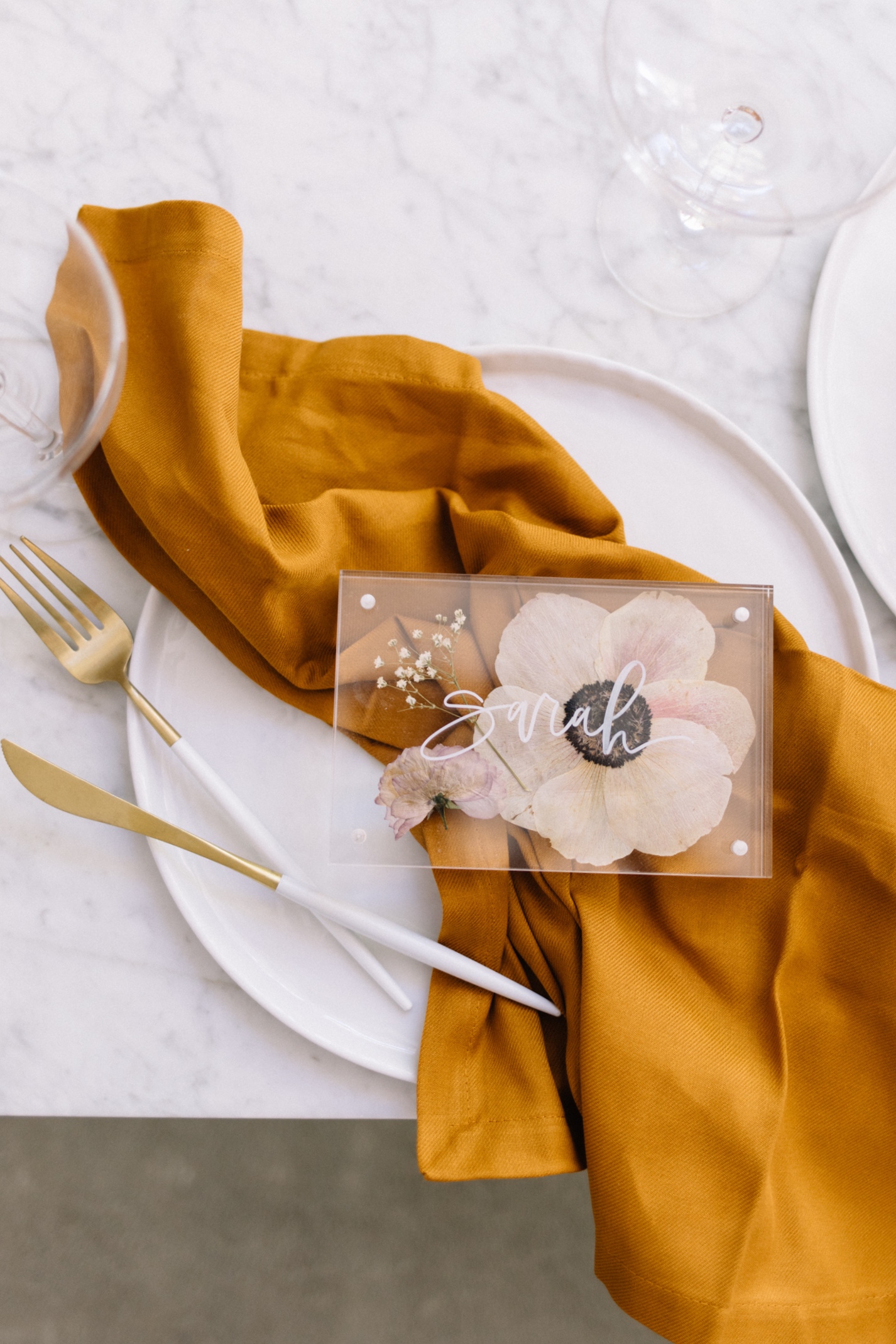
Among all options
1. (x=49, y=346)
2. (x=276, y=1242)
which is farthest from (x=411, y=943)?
(x=276, y=1242)

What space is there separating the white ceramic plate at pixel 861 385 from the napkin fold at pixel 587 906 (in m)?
0.09

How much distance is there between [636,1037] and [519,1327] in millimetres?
561

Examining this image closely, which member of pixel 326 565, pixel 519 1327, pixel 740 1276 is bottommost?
pixel 519 1327

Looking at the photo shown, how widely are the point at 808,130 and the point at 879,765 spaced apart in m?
0.27

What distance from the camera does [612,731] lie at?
338 millimetres

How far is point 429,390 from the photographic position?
1.28 ft

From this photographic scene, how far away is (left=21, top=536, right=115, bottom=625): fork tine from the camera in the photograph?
40 cm

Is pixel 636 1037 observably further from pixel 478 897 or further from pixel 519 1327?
pixel 519 1327

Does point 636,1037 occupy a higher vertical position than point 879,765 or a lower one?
lower

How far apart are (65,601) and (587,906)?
26 centimetres

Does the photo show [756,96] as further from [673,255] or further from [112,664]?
[112,664]

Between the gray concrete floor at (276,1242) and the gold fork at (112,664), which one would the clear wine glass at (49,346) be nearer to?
the gold fork at (112,664)

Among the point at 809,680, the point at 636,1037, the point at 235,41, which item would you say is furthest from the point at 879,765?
the point at 235,41

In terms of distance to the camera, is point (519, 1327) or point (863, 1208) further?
point (519, 1327)
